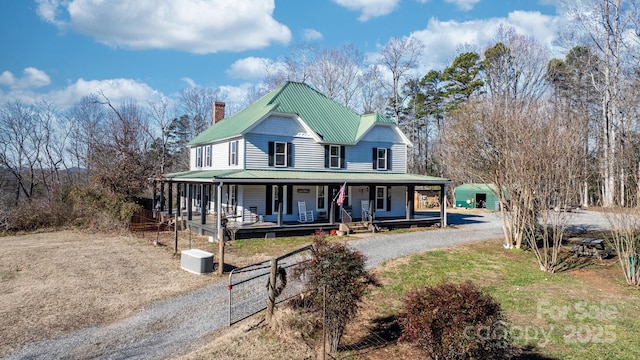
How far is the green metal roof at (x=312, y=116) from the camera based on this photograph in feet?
74.4

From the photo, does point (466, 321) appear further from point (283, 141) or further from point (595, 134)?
point (595, 134)

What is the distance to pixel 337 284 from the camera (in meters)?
6.61

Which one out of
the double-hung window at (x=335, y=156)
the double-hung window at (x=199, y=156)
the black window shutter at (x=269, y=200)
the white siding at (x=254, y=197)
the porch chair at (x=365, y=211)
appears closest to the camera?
the white siding at (x=254, y=197)

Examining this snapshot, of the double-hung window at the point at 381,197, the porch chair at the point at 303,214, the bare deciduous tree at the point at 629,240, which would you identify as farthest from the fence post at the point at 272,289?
the double-hung window at the point at 381,197

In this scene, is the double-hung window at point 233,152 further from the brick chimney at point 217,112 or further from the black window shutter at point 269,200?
the brick chimney at point 217,112

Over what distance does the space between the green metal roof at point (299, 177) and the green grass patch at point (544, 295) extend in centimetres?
668

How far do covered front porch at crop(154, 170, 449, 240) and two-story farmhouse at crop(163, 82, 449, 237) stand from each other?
0.06 m

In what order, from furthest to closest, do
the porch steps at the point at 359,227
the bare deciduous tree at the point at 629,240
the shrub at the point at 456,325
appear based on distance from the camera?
1. the porch steps at the point at 359,227
2. the bare deciduous tree at the point at 629,240
3. the shrub at the point at 456,325

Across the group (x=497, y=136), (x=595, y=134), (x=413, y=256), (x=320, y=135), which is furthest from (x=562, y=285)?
(x=595, y=134)

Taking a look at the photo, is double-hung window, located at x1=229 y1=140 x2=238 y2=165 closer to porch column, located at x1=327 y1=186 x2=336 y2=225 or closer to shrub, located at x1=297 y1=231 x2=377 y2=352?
porch column, located at x1=327 y1=186 x2=336 y2=225

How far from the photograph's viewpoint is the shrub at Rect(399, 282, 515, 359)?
475 centimetres

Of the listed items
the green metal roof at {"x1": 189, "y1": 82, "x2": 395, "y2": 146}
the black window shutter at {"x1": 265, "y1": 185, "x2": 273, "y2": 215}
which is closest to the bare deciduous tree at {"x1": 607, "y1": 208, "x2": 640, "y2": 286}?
the green metal roof at {"x1": 189, "y1": 82, "x2": 395, "y2": 146}

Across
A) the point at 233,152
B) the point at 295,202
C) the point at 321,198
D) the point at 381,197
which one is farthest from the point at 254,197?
the point at 381,197

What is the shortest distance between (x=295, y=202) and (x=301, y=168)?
202cm
